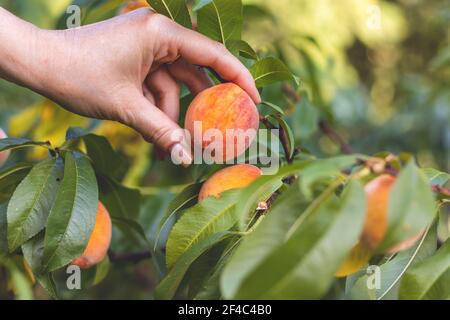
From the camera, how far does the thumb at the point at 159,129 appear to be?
0.90m

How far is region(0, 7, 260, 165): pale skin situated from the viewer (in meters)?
0.90

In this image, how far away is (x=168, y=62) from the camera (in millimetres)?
986

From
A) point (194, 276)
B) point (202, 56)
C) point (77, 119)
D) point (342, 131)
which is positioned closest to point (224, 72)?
point (202, 56)

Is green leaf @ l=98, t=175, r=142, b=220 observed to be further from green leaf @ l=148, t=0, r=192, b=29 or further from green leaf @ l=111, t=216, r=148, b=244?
green leaf @ l=148, t=0, r=192, b=29

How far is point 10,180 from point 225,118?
0.34 meters

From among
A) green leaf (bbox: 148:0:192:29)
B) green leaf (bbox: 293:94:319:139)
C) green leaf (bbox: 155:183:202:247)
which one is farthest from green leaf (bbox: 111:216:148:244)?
green leaf (bbox: 293:94:319:139)

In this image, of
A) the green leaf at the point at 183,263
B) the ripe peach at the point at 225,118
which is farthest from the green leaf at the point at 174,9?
the green leaf at the point at 183,263

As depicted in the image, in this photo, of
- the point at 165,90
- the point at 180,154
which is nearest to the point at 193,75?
the point at 165,90

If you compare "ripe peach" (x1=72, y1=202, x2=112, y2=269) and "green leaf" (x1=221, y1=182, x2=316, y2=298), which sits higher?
"green leaf" (x1=221, y1=182, x2=316, y2=298)

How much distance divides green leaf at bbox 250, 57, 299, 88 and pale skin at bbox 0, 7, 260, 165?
36 mm

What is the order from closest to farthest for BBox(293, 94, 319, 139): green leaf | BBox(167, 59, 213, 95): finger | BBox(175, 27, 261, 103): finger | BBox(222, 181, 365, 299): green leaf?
BBox(222, 181, 365, 299): green leaf
BBox(175, 27, 261, 103): finger
BBox(167, 59, 213, 95): finger
BBox(293, 94, 319, 139): green leaf

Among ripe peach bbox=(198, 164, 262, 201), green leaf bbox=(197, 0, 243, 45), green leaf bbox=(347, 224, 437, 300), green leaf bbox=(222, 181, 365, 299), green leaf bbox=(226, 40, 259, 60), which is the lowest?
green leaf bbox=(347, 224, 437, 300)

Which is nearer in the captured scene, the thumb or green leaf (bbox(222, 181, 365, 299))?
green leaf (bbox(222, 181, 365, 299))
